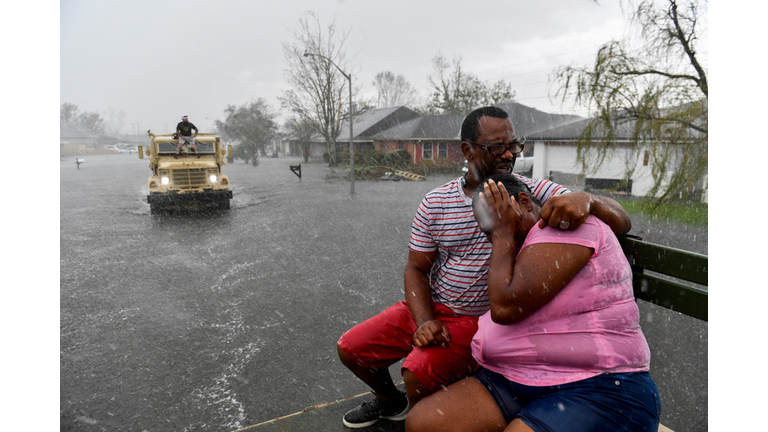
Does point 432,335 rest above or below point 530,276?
below

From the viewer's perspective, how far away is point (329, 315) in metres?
5.52

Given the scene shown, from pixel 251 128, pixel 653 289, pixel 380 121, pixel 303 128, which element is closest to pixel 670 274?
pixel 653 289

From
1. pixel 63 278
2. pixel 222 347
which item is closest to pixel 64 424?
pixel 222 347

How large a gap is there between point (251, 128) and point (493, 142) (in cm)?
5618

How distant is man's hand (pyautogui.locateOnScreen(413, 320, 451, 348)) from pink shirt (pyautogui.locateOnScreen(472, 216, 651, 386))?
1.43 ft

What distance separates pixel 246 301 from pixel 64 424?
2803 millimetres

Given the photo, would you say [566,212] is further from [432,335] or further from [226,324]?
[226,324]

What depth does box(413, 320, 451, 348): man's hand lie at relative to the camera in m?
2.18

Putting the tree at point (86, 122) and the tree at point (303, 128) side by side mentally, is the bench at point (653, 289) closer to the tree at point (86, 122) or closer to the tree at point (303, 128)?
the tree at point (303, 128)

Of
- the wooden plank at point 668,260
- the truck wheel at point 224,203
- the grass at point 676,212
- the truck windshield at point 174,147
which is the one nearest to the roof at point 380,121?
the truck windshield at point 174,147

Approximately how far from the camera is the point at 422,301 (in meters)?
2.40

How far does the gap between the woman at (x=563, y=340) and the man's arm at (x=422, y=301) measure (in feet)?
1.14

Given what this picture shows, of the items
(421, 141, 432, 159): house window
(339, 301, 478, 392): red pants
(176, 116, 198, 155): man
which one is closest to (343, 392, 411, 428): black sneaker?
(339, 301, 478, 392): red pants

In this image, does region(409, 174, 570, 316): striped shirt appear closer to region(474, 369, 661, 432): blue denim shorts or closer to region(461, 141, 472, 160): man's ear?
region(461, 141, 472, 160): man's ear
